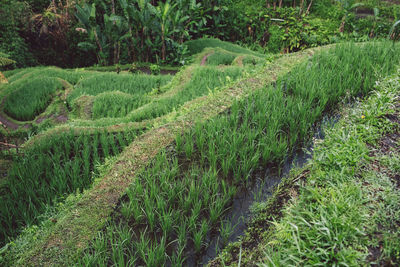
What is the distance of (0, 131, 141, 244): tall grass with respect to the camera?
201 cm

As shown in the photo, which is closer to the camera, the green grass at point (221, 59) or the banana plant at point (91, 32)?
the green grass at point (221, 59)

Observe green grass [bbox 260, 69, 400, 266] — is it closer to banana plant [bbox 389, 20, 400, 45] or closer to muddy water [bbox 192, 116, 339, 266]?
muddy water [bbox 192, 116, 339, 266]

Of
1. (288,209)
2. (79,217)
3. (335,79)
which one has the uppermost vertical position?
(335,79)

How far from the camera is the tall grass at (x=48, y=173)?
6.59ft

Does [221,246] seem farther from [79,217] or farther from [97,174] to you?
[97,174]

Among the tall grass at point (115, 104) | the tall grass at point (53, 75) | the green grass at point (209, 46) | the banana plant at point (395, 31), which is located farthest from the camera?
the green grass at point (209, 46)

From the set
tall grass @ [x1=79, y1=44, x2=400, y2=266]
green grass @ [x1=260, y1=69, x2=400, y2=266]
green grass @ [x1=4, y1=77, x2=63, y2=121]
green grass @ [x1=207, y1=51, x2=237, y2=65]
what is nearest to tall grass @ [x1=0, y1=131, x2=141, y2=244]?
tall grass @ [x1=79, y1=44, x2=400, y2=266]

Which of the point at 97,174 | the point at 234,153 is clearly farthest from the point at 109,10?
the point at 234,153

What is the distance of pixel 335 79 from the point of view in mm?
2801

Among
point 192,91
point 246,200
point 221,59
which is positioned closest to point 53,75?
point 192,91

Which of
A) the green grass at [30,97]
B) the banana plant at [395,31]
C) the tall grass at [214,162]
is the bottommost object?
the green grass at [30,97]

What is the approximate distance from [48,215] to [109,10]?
690 centimetres

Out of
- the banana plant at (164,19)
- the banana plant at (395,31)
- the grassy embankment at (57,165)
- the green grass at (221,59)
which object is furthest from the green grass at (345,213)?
the banana plant at (164,19)

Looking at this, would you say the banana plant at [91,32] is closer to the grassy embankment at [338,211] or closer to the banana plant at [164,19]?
the banana plant at [164,19]
